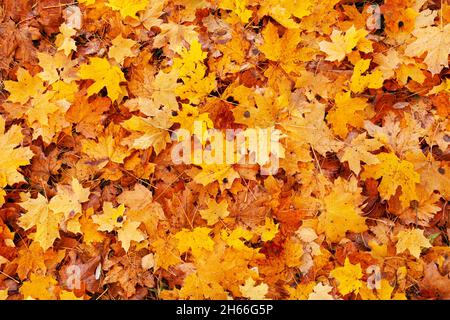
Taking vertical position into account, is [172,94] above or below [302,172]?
above

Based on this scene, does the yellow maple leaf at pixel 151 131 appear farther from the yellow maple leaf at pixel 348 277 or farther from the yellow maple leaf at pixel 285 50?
the yellow maple leaf at pixel 348 277

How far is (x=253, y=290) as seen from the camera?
2074mm

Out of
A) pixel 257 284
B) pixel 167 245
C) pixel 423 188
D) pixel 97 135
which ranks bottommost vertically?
pixel 257 284

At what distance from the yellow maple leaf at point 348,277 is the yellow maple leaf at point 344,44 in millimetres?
942

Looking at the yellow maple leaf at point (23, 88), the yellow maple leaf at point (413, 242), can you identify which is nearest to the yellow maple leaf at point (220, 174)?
the yellow maple leaf at point (413, 242)

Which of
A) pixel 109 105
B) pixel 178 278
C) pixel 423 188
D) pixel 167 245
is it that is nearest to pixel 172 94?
pixel 109 105

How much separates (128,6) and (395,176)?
147cm

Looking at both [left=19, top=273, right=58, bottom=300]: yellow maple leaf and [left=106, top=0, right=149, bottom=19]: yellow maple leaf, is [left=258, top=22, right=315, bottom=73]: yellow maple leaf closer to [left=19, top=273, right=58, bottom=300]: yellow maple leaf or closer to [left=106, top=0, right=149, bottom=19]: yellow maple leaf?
[left=106, top=0, right=149, bottom=19]: yellow maple leaf

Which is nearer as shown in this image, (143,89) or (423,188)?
(423,188)

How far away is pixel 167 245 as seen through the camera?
7.01 feet

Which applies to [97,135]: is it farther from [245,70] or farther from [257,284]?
[257,284]

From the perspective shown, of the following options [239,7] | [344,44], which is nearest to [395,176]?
[344,44]

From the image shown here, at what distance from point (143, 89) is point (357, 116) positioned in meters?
1.01

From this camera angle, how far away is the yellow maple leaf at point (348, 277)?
205 centimetres
